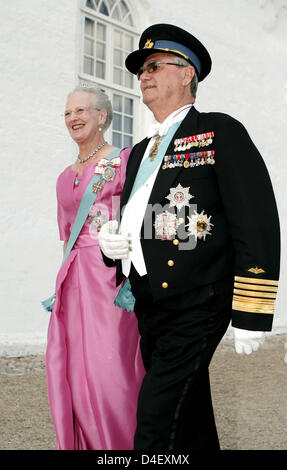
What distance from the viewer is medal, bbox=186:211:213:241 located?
1.90 meters

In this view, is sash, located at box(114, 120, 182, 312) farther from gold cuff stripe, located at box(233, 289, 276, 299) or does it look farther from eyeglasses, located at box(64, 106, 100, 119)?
eyeglasses, located at box(64, 106, 100, 119)

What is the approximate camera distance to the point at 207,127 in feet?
6.54

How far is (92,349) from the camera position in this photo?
8.26ft

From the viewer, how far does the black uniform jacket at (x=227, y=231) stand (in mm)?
1778

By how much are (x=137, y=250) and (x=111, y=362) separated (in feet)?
2.41

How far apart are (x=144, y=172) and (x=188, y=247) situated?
0.45 meters

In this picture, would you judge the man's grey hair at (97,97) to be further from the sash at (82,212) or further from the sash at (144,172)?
the sash at (144,172)

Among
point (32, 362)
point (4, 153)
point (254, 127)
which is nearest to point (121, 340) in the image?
point (32, 362)

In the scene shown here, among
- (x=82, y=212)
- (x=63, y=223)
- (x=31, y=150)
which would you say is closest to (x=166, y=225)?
(x=82, y=212)

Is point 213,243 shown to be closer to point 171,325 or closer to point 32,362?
point 171,325

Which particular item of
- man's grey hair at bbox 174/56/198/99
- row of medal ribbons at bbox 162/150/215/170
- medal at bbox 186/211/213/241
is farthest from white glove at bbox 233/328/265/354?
man's grey hair at bbox 174/56/198/99

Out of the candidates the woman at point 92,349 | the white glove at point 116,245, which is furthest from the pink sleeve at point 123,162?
the white glove at point 116,245

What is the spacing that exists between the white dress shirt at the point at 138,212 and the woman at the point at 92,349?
504 mm

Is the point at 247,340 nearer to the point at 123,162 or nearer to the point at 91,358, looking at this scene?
the point at 91,358
